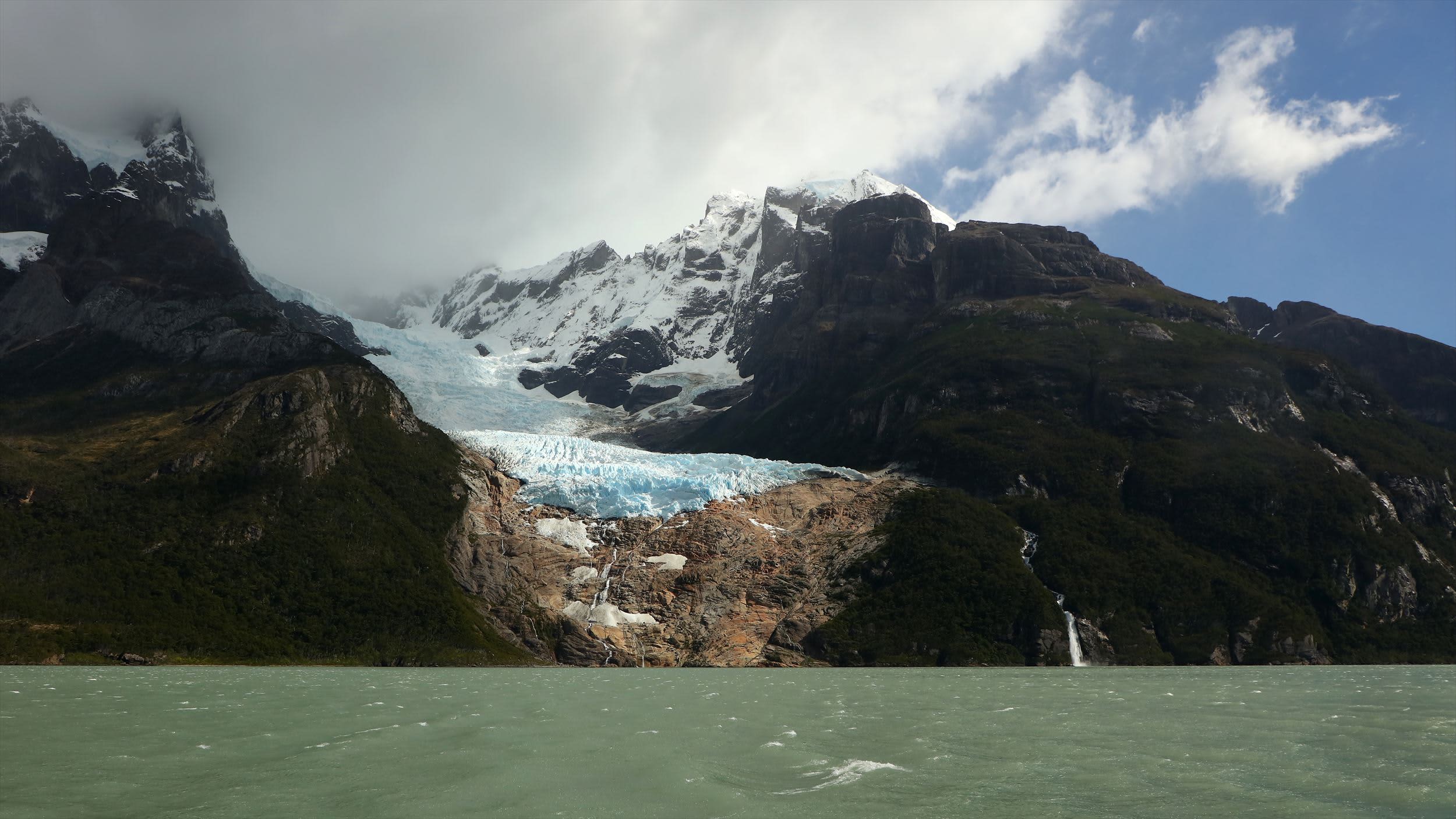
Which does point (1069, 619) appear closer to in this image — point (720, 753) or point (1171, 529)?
point (1171, 529)

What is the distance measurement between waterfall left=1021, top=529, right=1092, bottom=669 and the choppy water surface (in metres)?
75.9

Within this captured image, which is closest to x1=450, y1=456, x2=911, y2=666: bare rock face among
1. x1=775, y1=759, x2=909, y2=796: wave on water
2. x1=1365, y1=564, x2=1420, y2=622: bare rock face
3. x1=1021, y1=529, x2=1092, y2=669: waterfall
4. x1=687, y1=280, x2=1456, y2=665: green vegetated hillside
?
x1=687, y1=280, x2=1456, y2=665: green vegetated hillside

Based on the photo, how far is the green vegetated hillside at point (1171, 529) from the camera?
136 m

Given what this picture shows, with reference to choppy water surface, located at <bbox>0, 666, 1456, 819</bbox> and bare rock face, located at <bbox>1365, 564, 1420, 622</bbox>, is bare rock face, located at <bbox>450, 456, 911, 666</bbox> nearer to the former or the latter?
choppy water surface, located at <bbox>0, 666, 1456, 819</bbox>

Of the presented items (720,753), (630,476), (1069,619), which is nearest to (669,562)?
(630,476)

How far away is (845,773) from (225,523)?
4980 inches

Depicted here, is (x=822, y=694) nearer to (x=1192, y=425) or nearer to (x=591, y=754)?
(x=591, y=754)

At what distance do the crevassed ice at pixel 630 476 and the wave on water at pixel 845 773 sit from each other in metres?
130

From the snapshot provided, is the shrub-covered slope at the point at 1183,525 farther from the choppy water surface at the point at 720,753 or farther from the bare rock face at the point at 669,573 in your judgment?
the choppy water surface at the point at 720,753

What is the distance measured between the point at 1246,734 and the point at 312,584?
120521 mm

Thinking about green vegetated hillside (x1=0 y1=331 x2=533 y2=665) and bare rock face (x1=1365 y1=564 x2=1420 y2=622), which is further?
bare rock face (x1=1365 y1=564 x2=1420 y2=622)

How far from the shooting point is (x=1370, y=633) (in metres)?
144

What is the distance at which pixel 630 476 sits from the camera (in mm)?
169500

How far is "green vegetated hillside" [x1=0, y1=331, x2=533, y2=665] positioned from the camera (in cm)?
11256
